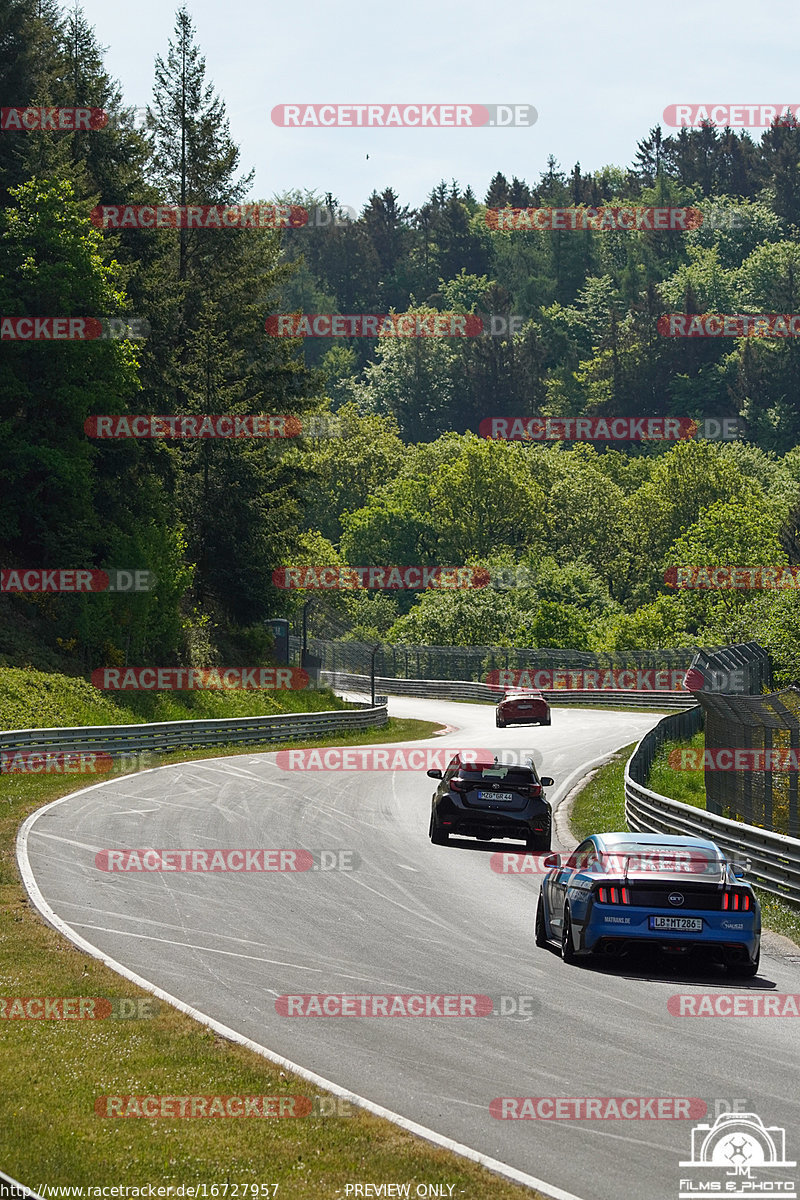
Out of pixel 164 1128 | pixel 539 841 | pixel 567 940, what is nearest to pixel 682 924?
pixel 567 940

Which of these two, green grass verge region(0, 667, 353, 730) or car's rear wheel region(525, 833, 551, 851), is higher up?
car's rear wheel region(525, 833, 551, 851)

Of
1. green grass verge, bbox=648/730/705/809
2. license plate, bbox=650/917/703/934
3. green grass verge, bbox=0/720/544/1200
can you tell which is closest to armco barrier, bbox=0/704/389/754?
green grass verge, bbox=648/730/705/809

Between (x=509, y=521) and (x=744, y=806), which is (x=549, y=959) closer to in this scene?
(x=744, y=806)

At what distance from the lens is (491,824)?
2158 cm

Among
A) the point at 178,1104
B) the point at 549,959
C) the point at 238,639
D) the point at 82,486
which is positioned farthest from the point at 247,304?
the point at 178,1104

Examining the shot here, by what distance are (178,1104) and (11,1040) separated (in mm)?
2023

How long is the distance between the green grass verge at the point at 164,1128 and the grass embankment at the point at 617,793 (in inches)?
370

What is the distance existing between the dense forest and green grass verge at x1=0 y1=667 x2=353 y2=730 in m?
2.10

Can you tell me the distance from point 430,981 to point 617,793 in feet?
62.4

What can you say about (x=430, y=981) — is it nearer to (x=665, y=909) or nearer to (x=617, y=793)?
(x=665, y=909)

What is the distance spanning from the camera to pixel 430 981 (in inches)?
483

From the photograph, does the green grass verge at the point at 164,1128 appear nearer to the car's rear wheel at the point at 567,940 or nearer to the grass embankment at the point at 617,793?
the car's rear wheel at the point at 567,940

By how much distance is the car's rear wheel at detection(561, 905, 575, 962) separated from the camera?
13.1 meters

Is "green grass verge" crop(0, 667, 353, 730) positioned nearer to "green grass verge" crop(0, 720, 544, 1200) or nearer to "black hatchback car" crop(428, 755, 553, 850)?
"black hatchback car" crop(428, 755, 553, 850)
